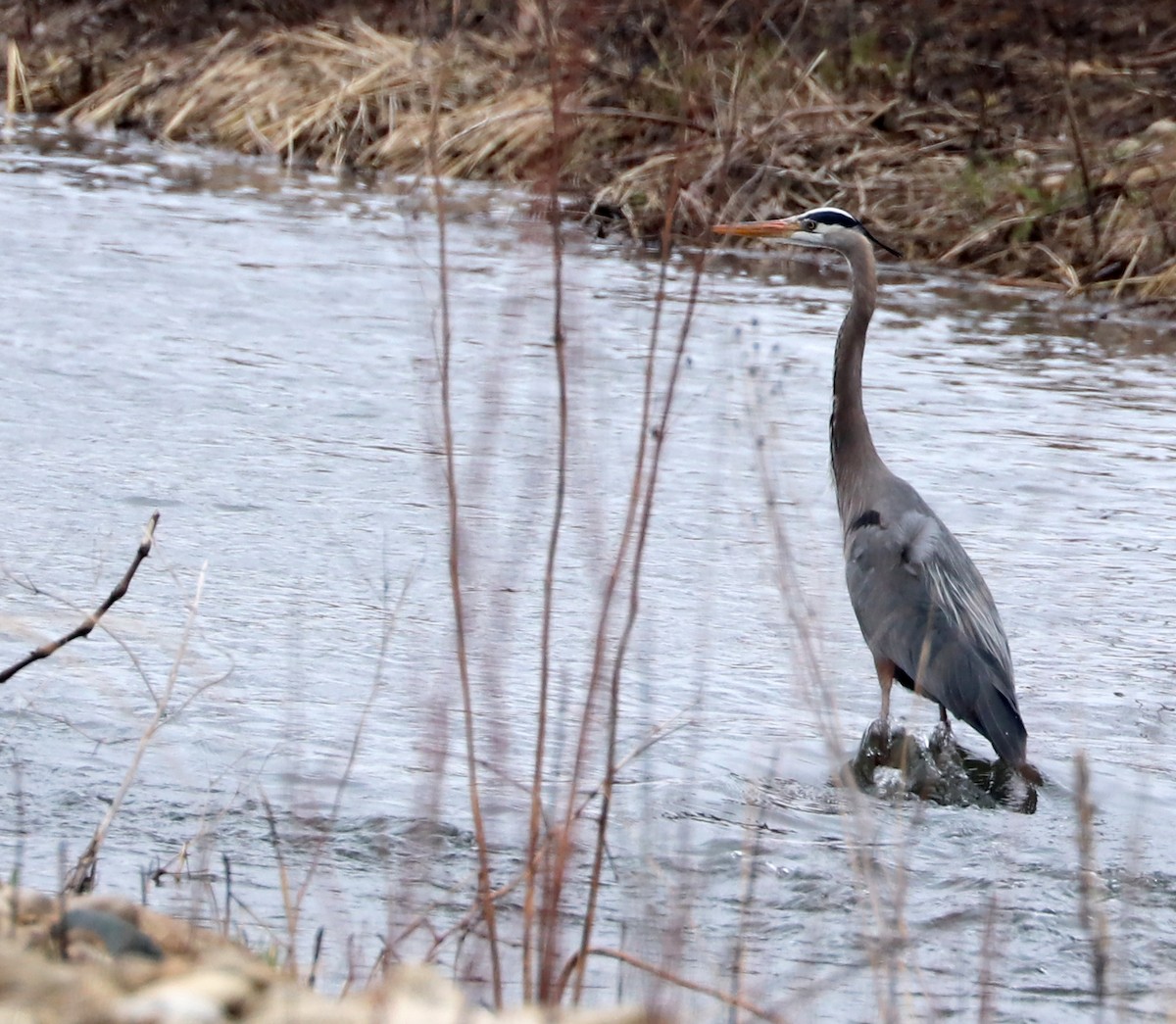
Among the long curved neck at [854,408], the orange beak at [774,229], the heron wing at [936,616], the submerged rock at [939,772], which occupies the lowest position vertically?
the submerged rock at [939,772]

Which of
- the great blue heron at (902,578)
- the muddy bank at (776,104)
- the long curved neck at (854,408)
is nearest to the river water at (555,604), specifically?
the great blue heron at (902,578)

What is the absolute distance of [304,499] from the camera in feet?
20.9

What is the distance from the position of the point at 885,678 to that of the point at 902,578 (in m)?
0.27

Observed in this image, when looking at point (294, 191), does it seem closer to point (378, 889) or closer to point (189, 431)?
point (189, 431)

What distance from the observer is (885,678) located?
16.3ft

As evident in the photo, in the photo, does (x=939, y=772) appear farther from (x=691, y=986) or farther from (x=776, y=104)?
(x=776, y=104)

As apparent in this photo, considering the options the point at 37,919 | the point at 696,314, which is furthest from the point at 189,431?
the point at 37,919

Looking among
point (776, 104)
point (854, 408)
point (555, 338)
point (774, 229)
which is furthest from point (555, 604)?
point (776, 104)

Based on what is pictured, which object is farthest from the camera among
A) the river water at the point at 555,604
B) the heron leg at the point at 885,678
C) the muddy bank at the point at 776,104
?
the muddy bank at the point at 776,104

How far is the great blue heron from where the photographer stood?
468cm

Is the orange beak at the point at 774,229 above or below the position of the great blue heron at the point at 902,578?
above

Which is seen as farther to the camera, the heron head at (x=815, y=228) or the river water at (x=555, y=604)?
the heron head at (x=815, y=228)

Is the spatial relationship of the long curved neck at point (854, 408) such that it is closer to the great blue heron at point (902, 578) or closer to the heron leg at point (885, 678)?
the great blue heron at point (902, 578)

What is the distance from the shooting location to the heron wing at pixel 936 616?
4.64 m
